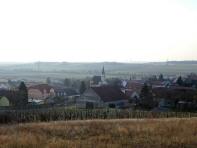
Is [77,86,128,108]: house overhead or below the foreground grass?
below

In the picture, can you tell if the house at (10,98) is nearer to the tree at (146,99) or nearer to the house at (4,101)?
the house at (4,101)

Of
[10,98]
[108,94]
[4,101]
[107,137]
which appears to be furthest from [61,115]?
[108,94]

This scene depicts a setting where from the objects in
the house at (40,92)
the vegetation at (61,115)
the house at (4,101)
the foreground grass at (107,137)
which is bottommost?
the house at (40,92)

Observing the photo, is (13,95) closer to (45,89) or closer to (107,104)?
(107,104)

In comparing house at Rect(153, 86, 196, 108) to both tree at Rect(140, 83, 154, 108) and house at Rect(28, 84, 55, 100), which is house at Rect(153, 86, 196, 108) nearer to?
tree at Rect(140, 83, 154, 108)

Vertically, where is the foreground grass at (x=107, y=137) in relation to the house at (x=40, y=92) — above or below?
above

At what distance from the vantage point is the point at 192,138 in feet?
37.6

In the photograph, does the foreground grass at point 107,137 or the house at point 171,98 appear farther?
the house at point 171,98

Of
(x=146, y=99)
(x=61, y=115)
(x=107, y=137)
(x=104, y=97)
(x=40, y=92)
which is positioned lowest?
(x=40, y=92)

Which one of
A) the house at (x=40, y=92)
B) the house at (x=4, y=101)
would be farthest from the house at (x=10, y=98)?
the house at (x=40, y=92)

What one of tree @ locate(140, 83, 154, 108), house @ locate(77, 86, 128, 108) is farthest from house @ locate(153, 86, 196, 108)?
house @ locate(77, 86, 128, 108)

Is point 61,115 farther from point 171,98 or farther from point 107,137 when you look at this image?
point 171,98

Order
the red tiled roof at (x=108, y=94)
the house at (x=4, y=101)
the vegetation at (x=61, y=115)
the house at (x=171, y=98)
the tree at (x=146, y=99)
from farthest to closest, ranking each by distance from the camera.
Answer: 1. the red tiled roof at (x=108, y=94)
2. the house at (x=171, y=98)
3. the house at (x=4, y=101)
4. the tree at (x=146, y=99)
5. the vegetation at (x=61, y=115)

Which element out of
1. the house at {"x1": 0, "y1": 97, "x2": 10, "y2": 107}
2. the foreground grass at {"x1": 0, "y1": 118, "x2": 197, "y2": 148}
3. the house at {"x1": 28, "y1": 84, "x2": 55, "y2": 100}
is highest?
the foreground grass at {"x1": 0, "y1": 118, "x2": 197, "y2": 148}
